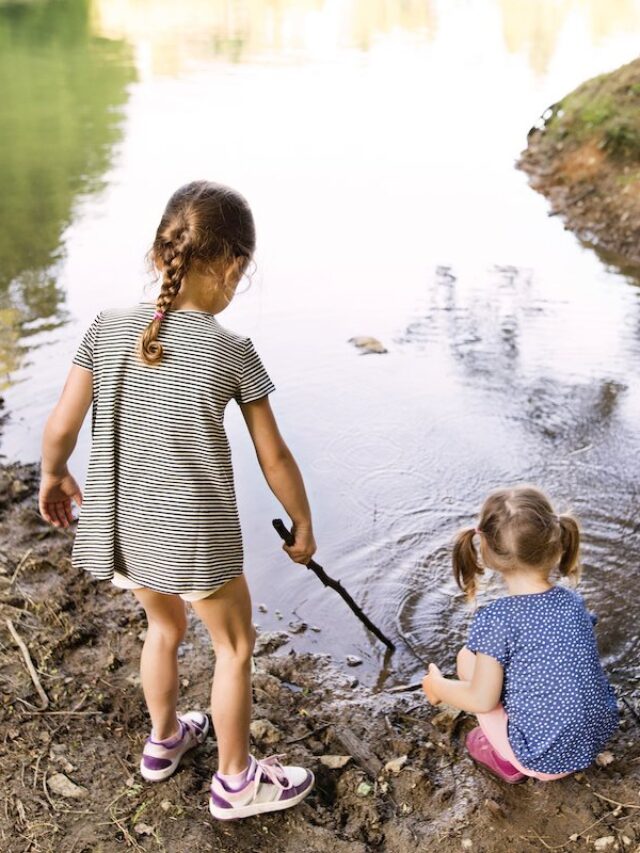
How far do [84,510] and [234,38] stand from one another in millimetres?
20333

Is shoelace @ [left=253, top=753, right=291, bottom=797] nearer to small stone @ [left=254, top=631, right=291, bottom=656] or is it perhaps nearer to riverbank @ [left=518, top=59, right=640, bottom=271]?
small stone @ [left=254, top=631, right=291, bottom=656]

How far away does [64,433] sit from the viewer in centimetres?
226

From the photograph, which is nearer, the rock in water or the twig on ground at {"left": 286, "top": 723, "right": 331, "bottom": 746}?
the twig on ground at {"left": 286, "top": 723, "right": 331, "bottom": 746}

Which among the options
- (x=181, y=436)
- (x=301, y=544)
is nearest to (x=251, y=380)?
(x=181, y=436)

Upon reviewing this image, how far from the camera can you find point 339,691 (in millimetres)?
3104

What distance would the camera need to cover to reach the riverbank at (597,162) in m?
8.01

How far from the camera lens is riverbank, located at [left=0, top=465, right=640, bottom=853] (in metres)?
2.39

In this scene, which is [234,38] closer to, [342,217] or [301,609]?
[342,217]

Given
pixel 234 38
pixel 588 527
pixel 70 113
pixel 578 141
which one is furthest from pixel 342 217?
pixel 234 38

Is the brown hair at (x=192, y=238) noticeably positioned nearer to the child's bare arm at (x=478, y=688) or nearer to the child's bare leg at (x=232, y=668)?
the child's bare leg at (x=232, y=668)

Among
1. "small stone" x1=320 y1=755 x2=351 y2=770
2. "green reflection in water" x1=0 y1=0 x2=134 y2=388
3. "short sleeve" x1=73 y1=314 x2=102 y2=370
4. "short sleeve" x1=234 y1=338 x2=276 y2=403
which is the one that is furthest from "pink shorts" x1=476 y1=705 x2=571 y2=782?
"green reflection in water" x1=0 y1=0 x2=134 y2=388

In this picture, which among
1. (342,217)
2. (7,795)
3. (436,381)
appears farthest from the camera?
(342,217)

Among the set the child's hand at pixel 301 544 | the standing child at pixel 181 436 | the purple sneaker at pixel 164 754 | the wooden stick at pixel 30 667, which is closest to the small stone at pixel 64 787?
the purple sneaker at pixel 164 754

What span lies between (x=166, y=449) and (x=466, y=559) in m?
0.94
